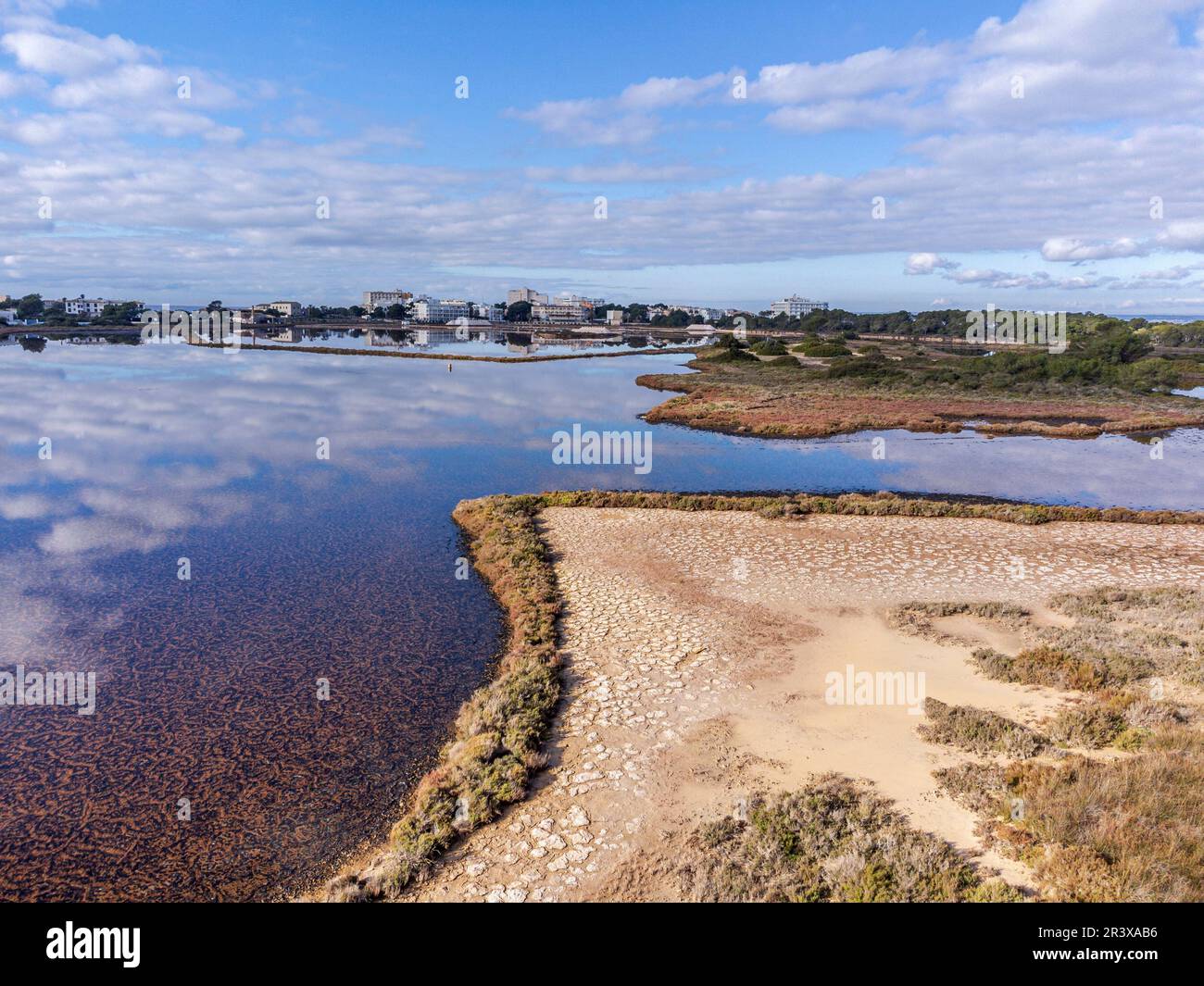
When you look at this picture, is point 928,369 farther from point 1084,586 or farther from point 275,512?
point 275,512

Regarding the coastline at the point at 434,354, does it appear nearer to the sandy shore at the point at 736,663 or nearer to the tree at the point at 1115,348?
the tree at the point at 1115,348

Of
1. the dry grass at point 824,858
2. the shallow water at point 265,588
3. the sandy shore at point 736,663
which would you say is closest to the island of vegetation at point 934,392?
the shallow water at point 265,588

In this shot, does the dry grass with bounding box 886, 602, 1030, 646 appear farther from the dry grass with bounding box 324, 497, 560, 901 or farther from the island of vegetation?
the island of vegetation

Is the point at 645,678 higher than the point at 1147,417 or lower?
lower

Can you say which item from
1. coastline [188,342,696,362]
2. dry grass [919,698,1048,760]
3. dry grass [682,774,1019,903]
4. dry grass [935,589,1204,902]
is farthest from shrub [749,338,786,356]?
dry grass [682,774,1019,903]

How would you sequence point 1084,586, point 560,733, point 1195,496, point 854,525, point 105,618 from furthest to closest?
point 1195,496
point 854,525
point 1084,586
point 105,618
point 560,733

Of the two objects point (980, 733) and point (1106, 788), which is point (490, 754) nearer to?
point (980, 733)

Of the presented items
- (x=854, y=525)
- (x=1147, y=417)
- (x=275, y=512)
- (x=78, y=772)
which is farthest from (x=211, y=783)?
(x=1147, y=417)
